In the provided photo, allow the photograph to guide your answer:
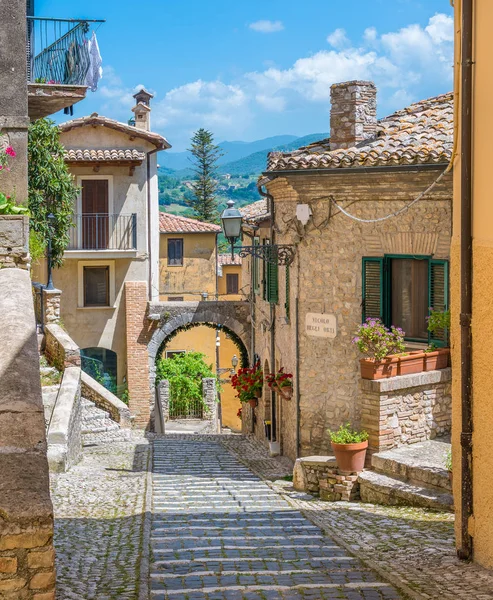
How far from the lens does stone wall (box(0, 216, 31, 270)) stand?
10.2 metres

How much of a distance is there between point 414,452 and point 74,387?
254 inches

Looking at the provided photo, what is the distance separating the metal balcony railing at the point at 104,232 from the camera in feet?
89.9

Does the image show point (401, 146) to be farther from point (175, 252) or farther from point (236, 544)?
point (175, 252)

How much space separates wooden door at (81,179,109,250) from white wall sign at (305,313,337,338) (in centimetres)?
1422

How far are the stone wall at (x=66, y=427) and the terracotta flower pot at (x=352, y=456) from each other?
3880 mm

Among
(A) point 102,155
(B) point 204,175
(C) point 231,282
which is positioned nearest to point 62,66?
(A) point 102,155

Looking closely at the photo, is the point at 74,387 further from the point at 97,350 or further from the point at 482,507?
the point at 97,350

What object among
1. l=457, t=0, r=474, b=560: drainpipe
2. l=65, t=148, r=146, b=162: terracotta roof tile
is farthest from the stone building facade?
l=65, t=148, r=146, b=162: terracotta roof tile

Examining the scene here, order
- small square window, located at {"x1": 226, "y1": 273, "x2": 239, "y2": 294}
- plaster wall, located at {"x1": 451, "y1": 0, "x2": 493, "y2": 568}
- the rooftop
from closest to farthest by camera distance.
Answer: plaster wall, located at {"x1": 451, "y1": 0, "x2": 493, "y2": 568} → the rooftop → small square window, located at {"x1": 226, "y1": 273, "x2": 239, "y2": 294}

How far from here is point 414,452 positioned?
38.7ft

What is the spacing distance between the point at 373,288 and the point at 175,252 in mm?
23890

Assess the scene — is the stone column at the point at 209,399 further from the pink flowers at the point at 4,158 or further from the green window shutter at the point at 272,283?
the pink flowers at the point at 4,158

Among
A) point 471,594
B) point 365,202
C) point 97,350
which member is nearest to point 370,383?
point 365,202

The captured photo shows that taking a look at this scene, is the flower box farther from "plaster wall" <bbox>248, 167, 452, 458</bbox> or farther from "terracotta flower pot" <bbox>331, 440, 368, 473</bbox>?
"plaster wall" <bbox>248, 167, 452, 458</bbox>
